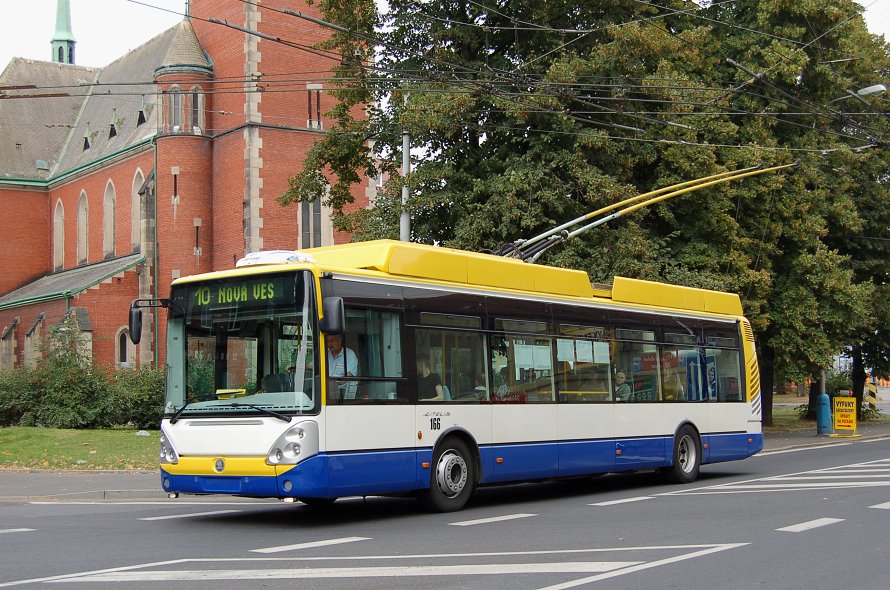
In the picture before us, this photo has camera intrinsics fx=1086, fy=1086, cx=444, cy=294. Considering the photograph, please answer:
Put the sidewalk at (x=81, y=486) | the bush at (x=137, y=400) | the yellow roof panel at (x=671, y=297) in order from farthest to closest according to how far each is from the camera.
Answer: the bush at (x=137, y=400)
the yellow roof panel at (x=671, y=297)
the sidewalk at (x=81, y=486)

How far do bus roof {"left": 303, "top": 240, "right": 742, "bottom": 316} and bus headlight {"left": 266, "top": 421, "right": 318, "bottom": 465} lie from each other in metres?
1.72

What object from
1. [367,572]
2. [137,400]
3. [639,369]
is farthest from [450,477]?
[137,400]

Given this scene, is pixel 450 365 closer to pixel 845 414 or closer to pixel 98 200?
pixel 845 414

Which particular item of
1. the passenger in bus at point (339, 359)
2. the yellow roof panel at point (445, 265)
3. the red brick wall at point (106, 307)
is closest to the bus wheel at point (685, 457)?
the yellow roof panel at point (445, 265)

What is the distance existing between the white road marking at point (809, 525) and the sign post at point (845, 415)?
20.9 m

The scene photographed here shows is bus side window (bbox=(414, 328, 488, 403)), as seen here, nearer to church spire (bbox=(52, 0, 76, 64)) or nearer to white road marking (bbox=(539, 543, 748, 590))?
white road marking (bbox=(539, 543, 748, 590))

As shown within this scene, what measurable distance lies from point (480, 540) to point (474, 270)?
14.0ft

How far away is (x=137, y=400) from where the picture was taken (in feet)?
97.8

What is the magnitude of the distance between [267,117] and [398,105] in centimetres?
1941

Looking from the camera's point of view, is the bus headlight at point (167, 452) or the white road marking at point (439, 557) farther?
the bus headlight at point (167, 452)

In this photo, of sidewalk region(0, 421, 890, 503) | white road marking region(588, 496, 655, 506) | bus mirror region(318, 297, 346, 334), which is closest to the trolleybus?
bus mirror region(318, 297, 346, 334)

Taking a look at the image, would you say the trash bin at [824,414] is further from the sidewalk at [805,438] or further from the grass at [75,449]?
the grass at [75,449]

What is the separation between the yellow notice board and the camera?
3092 cm

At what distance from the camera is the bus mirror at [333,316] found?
10.7 metres
